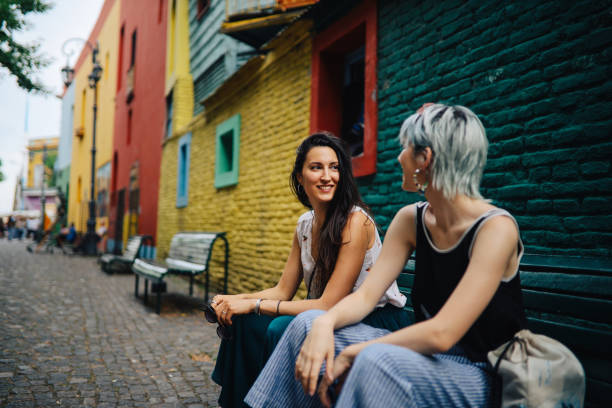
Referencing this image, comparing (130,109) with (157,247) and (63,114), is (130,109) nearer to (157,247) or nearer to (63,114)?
(157,247)

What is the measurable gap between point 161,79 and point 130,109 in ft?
17.3

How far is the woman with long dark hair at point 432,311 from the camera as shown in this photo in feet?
5.00

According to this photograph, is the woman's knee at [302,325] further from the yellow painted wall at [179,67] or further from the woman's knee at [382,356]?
the yellow painted wall at [179,67]

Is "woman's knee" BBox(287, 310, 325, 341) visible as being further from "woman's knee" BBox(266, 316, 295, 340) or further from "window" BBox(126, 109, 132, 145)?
"window" BBox(126, 109, 132, 145)

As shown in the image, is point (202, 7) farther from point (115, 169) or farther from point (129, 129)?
point (115, 169)

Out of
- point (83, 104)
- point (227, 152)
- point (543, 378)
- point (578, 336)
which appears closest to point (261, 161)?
point (227, 152)

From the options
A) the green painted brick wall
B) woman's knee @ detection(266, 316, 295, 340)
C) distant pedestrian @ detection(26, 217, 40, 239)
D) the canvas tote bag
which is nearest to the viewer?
the canvas tote bag

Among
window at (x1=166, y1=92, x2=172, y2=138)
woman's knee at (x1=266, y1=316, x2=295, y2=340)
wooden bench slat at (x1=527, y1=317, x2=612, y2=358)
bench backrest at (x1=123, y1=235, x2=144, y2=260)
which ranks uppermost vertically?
window at (x1=166, y1=92, x2=172, y2=138)

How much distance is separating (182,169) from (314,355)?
1111 cm

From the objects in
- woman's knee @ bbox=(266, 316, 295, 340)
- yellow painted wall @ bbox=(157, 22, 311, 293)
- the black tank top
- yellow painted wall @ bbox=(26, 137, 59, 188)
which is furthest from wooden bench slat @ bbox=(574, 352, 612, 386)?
yellow painted wall @ bbox=(26, 137, 59, 188)

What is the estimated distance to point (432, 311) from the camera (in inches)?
74.5

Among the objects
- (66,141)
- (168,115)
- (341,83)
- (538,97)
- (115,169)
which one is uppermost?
(66,141)

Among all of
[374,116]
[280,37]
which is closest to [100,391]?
[374,116]

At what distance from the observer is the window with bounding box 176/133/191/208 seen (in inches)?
464
